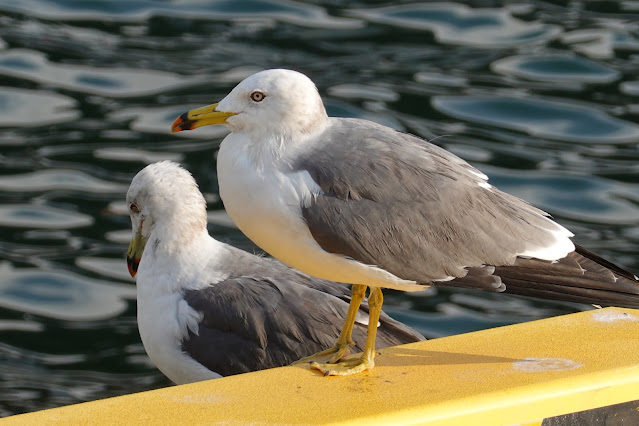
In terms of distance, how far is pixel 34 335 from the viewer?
657 cm

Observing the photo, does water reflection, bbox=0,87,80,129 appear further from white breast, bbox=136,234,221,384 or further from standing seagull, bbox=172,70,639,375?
standing seagull, bbox=172,70,639,375

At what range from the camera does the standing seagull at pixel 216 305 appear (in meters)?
4.78

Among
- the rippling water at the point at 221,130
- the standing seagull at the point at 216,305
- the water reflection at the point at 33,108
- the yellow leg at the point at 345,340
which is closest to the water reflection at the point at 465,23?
the rippling water at the point at 221,130

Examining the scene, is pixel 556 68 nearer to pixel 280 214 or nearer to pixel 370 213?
pixel 370 213

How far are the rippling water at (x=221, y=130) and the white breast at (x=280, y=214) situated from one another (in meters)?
2.67

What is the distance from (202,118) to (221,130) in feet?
16.7

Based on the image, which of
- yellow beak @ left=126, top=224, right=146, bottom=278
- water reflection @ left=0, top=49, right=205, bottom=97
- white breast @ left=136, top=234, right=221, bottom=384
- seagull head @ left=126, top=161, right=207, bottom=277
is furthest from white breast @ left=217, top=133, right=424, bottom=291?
water reflection @ left=0, top=49, right=205, bottom=97

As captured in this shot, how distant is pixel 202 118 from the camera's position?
154 inches

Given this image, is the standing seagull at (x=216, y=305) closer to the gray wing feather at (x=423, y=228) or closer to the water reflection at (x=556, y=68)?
the gray wing feather at (x=423, y=228)

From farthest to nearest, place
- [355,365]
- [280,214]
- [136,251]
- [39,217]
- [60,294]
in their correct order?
[39,217] → [60,294] → [136,251] → [355,365] → [280,214]

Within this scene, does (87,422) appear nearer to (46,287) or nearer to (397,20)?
(46,287)

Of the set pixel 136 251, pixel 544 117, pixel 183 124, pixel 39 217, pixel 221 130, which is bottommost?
pixel 39 217

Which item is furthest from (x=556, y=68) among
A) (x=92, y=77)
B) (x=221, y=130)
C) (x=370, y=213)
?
(x=370, y=213)

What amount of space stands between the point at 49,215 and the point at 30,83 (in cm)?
191
